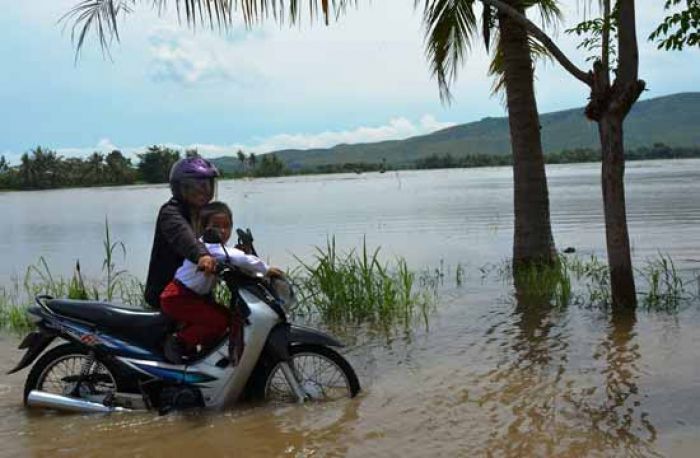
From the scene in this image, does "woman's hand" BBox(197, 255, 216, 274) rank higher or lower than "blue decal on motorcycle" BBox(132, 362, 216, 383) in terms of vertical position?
higher

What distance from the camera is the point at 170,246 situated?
5.03 meters

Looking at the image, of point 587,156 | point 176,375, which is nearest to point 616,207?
point 176,375

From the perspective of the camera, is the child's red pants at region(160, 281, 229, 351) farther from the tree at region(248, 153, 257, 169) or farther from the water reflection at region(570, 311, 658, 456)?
the tree at region(248, 153, 257, 169)

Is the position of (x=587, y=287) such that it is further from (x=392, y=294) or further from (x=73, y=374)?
(x=73, y=374)

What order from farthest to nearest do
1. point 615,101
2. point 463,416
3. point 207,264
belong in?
point 615,101
point 463,416
point 207,264

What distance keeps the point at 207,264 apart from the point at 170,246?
510 millimetres

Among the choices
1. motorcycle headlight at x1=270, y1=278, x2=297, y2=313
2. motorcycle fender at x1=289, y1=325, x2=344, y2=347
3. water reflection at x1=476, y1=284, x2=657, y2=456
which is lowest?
water reflection at x1=476, y1=284, x2=657, y2=456

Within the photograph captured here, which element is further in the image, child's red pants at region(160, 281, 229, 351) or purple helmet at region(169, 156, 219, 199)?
purple helmet at region(169, 156, 219, 199)

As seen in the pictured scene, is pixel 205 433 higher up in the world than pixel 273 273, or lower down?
lower down

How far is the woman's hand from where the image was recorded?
464cm

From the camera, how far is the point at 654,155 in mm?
124625

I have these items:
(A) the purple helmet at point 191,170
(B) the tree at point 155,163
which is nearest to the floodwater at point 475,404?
(A) the purple helmet at point 191,170

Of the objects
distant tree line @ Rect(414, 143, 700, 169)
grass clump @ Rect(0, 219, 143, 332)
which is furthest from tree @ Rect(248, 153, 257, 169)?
grass clump @ Rect(0, 219, 143, 332)

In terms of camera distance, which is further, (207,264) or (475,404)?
(475,404)
